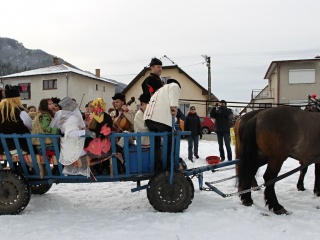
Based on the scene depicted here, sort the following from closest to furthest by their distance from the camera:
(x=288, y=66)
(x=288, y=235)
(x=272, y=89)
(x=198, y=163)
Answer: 1. (x=288, y=235)
2. (x=198, y=163)
3. (x=288, y=66)
4. (x=272, y=89)

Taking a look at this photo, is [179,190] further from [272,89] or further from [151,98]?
[272,89]

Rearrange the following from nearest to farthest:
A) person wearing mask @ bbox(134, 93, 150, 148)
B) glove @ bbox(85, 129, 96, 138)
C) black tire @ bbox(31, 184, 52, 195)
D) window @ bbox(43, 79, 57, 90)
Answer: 1. glove @ bbox(85, 129, 96, 138)
2. person wearing mask @ bbox(134, 93, 150, 148)
3. black tire @ bbox(31, 184, 52, 195)
4. window @ bbox(43, 79, 57, 90)

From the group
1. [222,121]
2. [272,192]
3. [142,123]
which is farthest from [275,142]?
[222,121]

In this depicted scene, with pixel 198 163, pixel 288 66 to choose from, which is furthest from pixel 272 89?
pixel 198 163

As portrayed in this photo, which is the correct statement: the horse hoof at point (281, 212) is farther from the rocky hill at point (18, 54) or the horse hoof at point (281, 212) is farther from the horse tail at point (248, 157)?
the rocky hill at point (18, 54)

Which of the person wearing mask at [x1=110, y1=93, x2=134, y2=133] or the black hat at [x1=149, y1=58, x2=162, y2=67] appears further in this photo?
the person wearing mask at [x1=110, y1=93, x2=134, y2=133]

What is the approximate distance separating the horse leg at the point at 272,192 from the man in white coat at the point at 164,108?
1460 millimetres

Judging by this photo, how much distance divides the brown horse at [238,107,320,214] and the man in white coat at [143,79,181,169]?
3.81 feet

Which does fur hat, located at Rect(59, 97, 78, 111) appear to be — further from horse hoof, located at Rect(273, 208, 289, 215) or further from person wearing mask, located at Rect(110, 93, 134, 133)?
horse hoof, located at Rect(273, 208, 289, 215)

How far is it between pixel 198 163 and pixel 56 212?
544cm

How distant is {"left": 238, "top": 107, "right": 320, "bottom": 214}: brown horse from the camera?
4.57 meters

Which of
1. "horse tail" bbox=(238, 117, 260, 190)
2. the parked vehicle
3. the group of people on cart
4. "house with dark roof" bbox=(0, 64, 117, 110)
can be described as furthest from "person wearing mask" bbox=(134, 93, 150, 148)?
"house with dark roof" bbox=(0, 64, 117, 110)

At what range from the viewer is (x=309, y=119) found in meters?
4.70

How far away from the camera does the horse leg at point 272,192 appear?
4458mm
